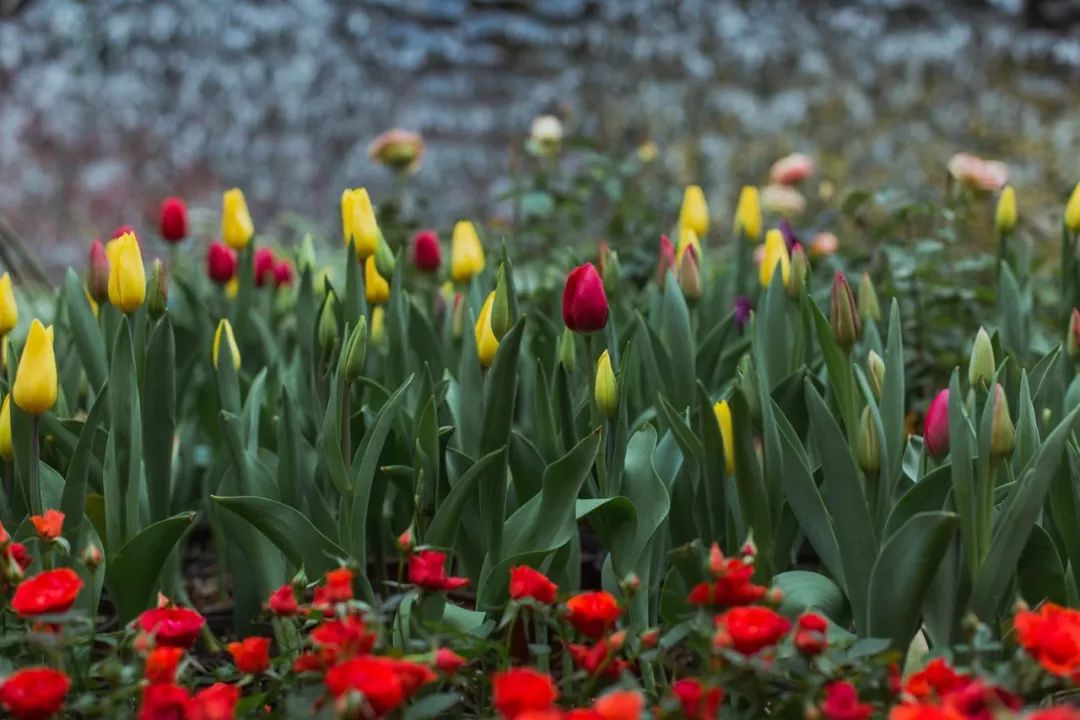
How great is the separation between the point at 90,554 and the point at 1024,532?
748 millimetres

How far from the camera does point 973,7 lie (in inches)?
175

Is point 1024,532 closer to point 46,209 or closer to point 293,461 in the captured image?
point 293,461

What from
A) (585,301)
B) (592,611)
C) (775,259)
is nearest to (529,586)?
(592,611)

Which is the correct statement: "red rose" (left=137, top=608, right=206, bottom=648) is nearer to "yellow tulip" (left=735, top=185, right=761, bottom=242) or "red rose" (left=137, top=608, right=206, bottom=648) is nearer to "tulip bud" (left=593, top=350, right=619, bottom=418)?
"tulip bud" (left=593, top=350, right=619, bottom=418)

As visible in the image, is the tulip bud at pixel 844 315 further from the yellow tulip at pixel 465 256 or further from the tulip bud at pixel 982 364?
the yellow tulip at pixel 465 256

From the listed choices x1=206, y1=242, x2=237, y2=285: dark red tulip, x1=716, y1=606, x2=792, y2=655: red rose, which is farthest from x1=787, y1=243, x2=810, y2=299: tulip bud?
x1=206, y1=242, x2=237, y2=285: dark red tulip

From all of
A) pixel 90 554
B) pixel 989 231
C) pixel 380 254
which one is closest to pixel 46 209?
pixel 989 231

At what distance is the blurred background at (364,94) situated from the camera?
4594mm

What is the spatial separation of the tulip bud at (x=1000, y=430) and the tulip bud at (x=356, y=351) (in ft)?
1.80

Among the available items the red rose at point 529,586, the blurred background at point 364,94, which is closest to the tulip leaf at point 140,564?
the red rose at point 529,586

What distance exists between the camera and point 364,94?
4938mm

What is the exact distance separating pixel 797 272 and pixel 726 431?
1.31 feet

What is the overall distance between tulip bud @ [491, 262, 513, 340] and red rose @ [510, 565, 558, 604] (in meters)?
0.31

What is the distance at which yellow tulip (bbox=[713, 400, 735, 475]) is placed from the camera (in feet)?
3.56
